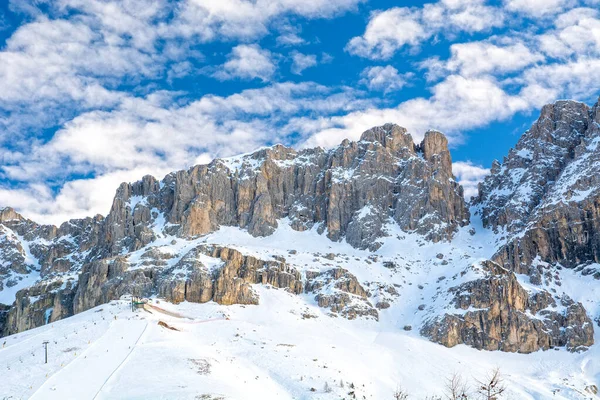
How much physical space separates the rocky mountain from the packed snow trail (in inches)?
2042

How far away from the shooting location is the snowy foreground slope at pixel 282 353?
48.2 meters

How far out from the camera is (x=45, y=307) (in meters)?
142

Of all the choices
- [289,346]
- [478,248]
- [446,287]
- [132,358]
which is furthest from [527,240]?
[132,358]

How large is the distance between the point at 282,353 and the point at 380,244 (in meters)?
95.5

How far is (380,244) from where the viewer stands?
543 feet

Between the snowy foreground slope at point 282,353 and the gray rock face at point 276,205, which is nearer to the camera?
the snowy foreground slope at point 282,353

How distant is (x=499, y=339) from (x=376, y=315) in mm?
24386

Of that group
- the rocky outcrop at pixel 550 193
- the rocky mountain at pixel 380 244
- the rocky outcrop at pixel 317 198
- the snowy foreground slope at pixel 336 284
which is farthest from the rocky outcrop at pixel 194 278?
the rocky outcrop at pixel 550 193

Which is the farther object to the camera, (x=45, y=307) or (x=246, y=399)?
(x=45, y=307)

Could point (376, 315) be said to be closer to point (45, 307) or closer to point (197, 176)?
point (45, 307)

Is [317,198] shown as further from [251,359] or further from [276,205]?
[251,359]

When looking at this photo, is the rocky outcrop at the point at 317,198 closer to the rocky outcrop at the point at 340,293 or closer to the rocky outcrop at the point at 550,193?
the rocky outcrop at the point at 550,193

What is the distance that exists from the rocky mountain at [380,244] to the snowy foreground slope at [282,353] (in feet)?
6.16

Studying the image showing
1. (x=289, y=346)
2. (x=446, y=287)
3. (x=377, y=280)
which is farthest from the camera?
(x=377, y=280)
